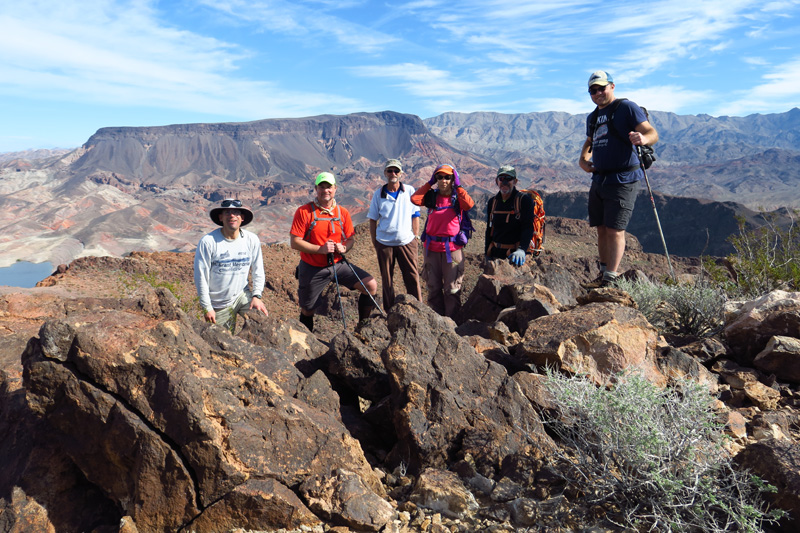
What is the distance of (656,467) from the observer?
1966 millimetres

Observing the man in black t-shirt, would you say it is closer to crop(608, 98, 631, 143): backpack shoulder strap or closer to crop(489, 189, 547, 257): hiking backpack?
crop(608, 98, 631, 143): backpack shoulder strap

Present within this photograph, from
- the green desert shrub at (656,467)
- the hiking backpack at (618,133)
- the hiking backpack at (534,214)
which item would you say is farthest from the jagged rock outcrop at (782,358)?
the hiking backpack at (534,214)

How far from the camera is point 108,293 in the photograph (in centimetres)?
1050

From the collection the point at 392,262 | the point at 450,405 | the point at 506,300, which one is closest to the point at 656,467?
the point at 450,405

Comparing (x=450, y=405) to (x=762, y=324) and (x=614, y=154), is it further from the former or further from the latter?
(x=614, y=154)

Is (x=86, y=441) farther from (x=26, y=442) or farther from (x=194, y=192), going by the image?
(x=194, y=192)

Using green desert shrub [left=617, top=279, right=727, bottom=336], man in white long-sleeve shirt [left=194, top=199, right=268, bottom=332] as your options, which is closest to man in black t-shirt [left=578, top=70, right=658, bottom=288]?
green desert shrub [left=617, top=279, right=727, bottom=336]

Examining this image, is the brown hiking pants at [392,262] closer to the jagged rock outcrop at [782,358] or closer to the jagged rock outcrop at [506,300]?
the jagged rock outcrop at [506,300]

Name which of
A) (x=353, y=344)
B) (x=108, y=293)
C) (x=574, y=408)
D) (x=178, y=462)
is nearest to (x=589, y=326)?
(x=574, y=408)

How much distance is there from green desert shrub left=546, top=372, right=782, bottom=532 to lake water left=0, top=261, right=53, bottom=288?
59.8 m

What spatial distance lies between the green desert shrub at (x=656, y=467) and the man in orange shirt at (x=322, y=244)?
2.96 m

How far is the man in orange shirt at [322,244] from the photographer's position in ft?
15.4

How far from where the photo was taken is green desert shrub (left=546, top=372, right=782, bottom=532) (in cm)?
191

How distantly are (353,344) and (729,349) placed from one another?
281 cm
